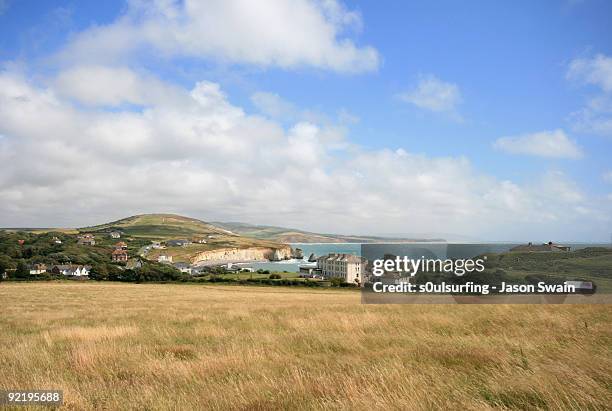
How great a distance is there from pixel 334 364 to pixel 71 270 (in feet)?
425

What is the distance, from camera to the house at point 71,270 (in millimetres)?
115738

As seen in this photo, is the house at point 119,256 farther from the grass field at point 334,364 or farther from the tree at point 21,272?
the grass field at point 334,364

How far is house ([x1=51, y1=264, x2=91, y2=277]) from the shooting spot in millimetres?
115738

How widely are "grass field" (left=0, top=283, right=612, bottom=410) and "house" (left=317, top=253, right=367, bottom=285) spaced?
85.2 metres

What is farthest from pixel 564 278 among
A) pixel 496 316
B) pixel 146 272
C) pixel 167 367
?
pixel 146 272

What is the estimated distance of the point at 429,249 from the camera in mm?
25562

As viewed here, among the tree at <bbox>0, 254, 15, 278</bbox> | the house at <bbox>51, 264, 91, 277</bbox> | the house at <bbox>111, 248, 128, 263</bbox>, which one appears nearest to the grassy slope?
the tree at <bbox>0, 254, 15, 278</bbox>

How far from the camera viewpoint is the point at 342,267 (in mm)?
111750

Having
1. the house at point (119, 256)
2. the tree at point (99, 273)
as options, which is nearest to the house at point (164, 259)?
the house at point (119, 256)

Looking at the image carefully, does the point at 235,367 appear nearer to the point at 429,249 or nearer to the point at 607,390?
the point at 607,390

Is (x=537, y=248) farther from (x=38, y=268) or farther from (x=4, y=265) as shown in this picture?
(x=38, y=268)

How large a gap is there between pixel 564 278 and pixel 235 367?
2451 cm

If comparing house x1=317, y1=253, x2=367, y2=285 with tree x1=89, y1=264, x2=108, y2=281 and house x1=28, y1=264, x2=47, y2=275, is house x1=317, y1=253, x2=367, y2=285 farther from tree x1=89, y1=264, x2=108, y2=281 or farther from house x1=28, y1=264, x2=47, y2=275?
house x1=28, y1=264, x2=47, y2=275

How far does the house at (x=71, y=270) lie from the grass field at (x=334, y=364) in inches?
4561
